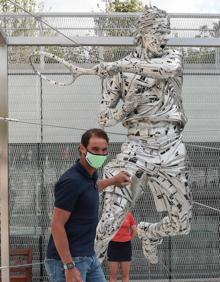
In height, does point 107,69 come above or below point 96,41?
below

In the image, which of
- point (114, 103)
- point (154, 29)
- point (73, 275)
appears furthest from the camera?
point (114, 103)

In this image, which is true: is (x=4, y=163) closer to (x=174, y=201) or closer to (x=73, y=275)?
(x=174, y=201)

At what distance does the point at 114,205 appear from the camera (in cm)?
381

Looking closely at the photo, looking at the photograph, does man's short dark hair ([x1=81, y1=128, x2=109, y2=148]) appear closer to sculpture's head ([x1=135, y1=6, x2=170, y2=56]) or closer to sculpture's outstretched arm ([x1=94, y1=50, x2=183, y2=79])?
sculpture's outstretched arm ([x1=94, y1=50, x2=183, y2=79])

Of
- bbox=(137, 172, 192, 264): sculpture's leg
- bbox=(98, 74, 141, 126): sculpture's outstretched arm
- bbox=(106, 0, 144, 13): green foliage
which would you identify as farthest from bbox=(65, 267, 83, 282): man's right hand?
bbox=(106, 0, 144, 13): green foliage

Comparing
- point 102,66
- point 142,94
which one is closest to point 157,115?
point 142,94

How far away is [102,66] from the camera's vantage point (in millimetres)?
3783

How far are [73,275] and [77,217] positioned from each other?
0.24 meters

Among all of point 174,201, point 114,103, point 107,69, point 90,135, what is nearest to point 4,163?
point 114,103

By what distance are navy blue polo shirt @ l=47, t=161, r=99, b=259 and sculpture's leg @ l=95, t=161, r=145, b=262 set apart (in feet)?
3.25

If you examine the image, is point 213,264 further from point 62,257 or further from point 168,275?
point 62,257

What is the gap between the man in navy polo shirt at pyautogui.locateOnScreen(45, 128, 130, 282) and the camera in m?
2.65

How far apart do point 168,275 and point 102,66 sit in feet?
9.88

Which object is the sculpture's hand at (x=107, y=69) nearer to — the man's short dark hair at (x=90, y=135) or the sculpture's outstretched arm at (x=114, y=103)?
the sculpture's outstretched arm at (x=114, y=103)
